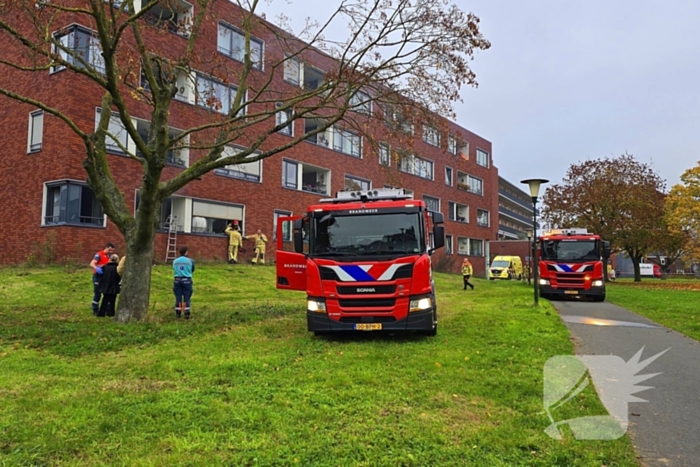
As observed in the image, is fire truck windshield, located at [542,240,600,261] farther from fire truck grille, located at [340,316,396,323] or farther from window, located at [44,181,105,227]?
window, located at [44,181,105,227]

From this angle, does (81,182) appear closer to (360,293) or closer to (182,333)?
(182,333)

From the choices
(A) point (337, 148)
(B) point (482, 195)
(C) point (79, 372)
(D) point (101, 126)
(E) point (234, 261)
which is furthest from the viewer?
(B) point (482, 195)

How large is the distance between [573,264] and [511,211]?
205 ft

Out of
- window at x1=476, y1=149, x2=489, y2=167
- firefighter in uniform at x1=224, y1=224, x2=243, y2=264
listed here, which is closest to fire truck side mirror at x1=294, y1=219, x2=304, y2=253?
firefighter in uniform at x1=224, y1=224, x2=243, y2=264

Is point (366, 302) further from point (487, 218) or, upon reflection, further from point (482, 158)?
point (487, 218)

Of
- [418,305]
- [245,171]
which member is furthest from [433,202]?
[418,305]

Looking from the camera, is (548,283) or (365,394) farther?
(548,283)

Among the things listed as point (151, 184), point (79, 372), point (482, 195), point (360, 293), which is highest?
point (482, 195)

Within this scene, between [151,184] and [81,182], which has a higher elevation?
[81,182]

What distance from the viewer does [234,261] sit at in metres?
24.7

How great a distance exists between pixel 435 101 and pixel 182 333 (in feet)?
23.8

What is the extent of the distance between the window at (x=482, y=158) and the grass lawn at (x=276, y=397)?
42.3 meters

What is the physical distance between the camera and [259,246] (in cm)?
2567

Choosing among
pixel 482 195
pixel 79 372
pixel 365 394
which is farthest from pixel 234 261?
pixel 482 195
